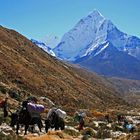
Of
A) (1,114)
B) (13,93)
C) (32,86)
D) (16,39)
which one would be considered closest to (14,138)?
(1,114)

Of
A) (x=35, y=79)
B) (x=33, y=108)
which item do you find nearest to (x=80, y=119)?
(x=33, y=108)

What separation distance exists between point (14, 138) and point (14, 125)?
839 centimetres

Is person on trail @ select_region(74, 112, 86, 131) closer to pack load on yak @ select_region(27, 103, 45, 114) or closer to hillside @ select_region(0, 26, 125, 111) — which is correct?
pack load on yak @ select_region(27, 103, 45, 114)

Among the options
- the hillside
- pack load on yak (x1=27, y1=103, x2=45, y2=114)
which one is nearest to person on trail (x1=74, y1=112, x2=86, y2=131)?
pack load on yak (x1=27, y1=103, x2=45, y2=114)

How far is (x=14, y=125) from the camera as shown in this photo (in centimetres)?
3197

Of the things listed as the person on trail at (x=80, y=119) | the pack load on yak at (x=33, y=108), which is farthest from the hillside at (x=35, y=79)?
the pack load on yak at (x=33, y=108)

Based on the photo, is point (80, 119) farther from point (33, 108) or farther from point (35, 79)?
point (35, 79)

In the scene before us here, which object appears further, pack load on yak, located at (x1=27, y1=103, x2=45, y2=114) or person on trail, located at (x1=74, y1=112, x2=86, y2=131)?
person on trail, located at (x1=74, y1=112, x2=86, y2=131)

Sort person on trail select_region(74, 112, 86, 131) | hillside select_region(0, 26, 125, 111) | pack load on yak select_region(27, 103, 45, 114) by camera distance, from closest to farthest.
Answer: pack load on yak select_region(27, 103, 45, 114)
person on trail select_region(74, 112, 86, 131)
hillside select_region(0, 26, 125, 111)

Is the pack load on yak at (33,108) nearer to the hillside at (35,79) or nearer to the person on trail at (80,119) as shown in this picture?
the person on trail at (80,119)

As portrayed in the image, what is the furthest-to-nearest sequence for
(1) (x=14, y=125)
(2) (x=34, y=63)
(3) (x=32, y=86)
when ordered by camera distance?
(2) (x=34, y=63) < (3) (x=32, y=86) < (1) (x=14, y=125)

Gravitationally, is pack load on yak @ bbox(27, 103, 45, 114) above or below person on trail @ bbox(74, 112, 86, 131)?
above

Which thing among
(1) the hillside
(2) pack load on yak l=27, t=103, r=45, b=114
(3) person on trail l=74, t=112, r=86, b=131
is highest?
(1) the hillside

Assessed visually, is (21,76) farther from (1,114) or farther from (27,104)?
(27,104)
